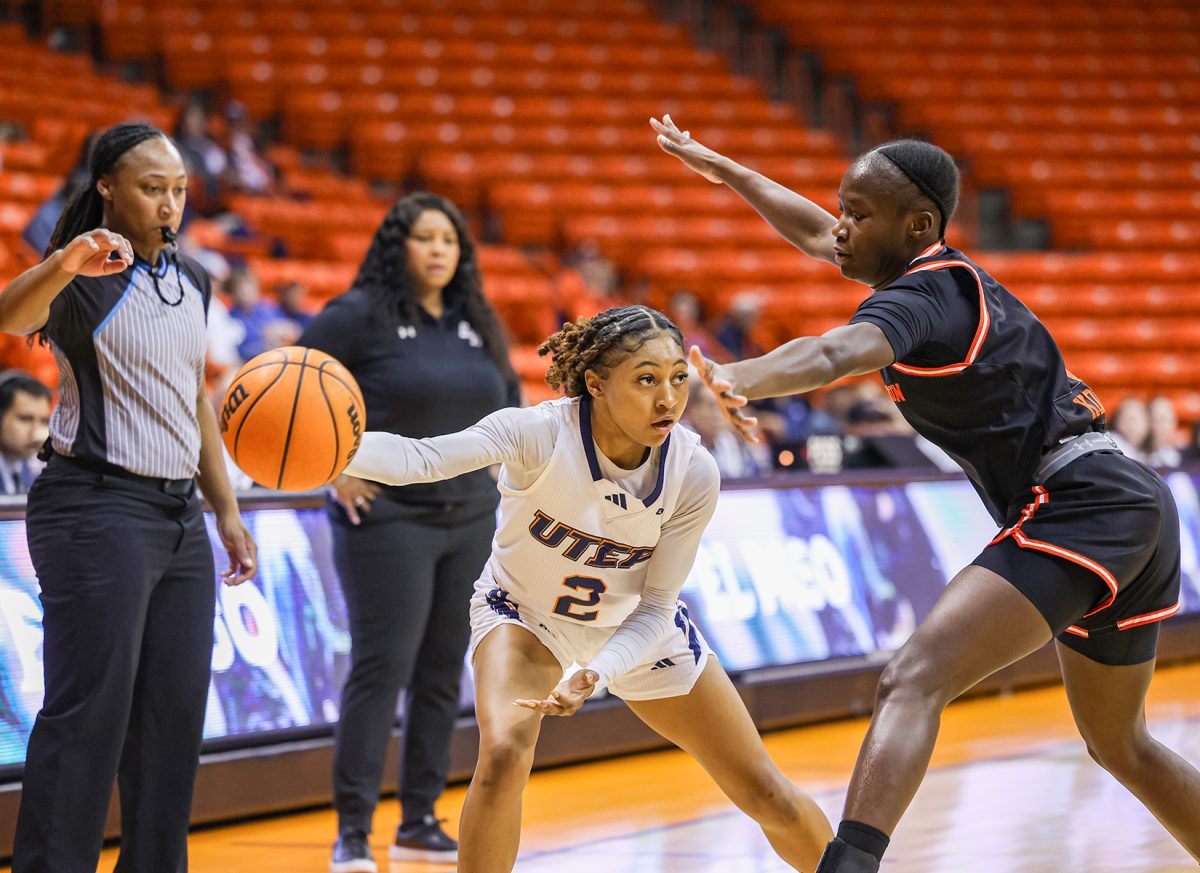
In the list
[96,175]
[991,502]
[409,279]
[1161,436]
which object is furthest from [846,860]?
[1161,436]

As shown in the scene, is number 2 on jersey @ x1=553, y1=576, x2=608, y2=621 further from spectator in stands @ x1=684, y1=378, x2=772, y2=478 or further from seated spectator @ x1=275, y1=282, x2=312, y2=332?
seated spectator @ x1=275, y1=282, x2=312, y2=332

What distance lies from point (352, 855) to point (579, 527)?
5.60 ft

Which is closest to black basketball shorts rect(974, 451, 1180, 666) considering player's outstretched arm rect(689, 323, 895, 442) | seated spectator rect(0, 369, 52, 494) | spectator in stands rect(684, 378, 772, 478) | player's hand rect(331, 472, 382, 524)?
player's outstretched arm rect(689, 323, 895, 442)

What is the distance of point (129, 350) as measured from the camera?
3.80 meters

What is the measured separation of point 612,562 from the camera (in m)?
4.02

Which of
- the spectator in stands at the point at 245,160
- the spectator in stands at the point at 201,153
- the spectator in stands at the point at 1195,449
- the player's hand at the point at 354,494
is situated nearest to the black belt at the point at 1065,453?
the player's hand at the point at 354,494

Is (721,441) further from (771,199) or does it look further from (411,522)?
(771,199)

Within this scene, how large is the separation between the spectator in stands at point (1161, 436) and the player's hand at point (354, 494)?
288 inches

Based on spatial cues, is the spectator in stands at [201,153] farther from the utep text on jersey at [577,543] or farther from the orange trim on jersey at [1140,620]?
the orange trim on jersey at [1140,620]

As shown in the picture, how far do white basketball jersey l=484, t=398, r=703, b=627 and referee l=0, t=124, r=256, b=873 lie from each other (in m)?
0.80

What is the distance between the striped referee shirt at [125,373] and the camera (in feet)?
12.3

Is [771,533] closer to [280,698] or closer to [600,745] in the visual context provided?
[600,745]

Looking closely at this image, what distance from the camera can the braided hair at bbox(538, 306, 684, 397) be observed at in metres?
3.85

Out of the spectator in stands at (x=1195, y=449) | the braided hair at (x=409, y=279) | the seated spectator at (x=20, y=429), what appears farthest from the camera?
the spectator in stands at (x=1195, y=449)
